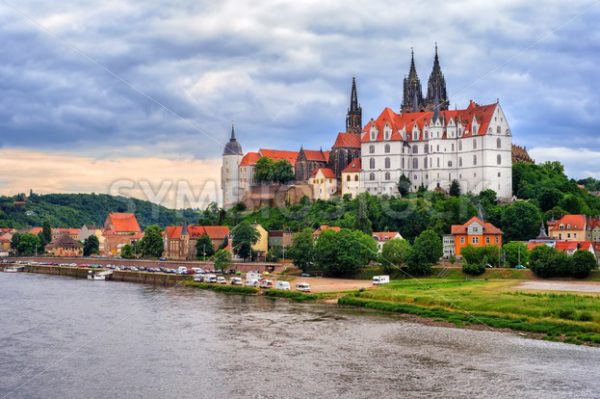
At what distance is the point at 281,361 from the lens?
130 ft

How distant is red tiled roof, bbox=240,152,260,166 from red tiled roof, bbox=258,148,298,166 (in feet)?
3.30

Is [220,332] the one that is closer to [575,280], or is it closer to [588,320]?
[588,320]

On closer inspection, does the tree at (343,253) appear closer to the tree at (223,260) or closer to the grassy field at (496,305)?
the grassy field at (496,305)

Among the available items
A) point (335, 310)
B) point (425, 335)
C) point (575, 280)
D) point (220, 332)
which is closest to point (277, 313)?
point (335, 310)

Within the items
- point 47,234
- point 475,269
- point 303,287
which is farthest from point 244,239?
point 47,234

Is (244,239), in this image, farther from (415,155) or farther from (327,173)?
(415,155)

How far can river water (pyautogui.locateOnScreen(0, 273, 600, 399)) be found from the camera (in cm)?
3416

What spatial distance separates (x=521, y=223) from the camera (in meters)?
90.2

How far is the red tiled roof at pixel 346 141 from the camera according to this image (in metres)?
123

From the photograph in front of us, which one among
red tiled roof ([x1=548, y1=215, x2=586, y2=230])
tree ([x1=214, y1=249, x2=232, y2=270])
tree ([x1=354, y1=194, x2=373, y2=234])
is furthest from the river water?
red tiled roof ([x1=548, y1=215, x2=586, y2=230])

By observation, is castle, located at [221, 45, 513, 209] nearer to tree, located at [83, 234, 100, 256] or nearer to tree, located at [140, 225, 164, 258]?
tree, located at [140, 225, 164, 258]

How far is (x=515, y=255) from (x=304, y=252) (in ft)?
77.1

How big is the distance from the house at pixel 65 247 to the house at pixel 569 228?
9707 cm

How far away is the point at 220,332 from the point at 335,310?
13772 millimetres
